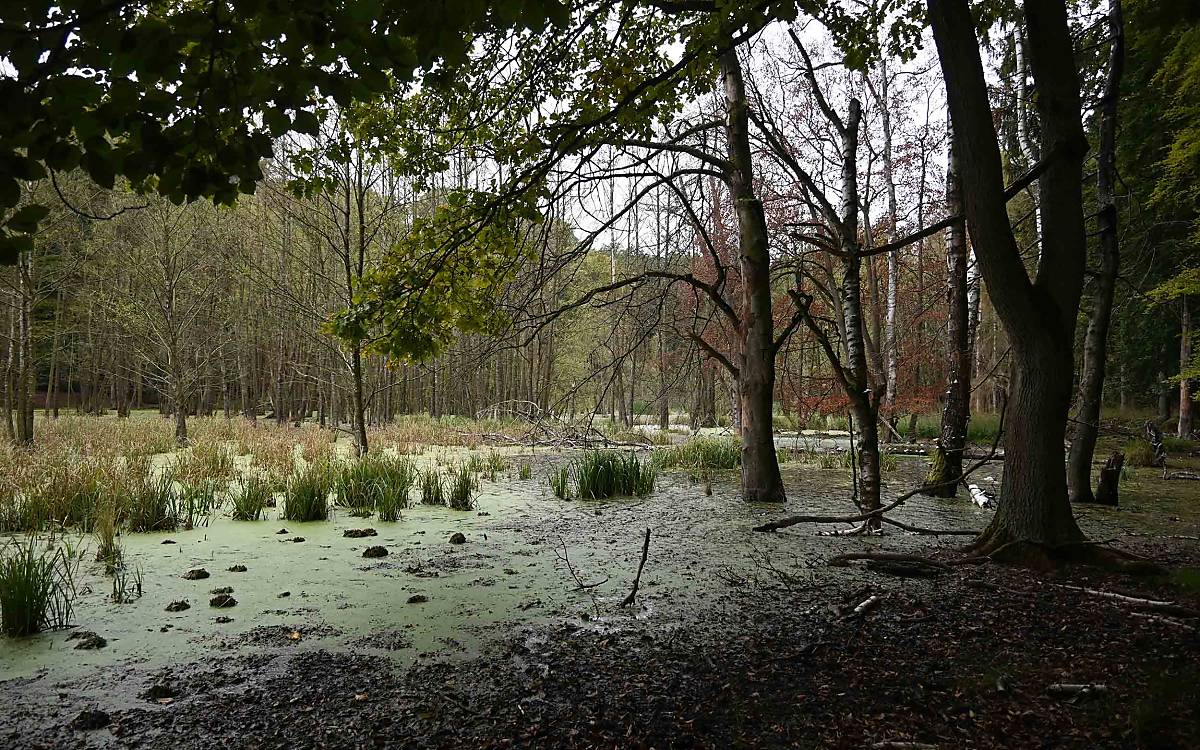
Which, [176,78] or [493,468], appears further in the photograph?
[493,468]

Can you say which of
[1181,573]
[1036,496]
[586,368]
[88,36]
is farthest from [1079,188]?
[586,368]

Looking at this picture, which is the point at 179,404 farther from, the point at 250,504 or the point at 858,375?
the point at 858,375

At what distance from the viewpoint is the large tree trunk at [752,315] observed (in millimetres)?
5973

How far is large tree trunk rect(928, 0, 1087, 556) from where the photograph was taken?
3.35 metres

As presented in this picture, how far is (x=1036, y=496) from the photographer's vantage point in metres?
3.49

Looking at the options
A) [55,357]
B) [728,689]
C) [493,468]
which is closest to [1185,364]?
[493,468]

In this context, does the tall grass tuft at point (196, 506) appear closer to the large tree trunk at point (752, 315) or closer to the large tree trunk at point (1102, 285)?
the large tree trunk at point (752, 315)

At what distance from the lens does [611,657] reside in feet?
8.28

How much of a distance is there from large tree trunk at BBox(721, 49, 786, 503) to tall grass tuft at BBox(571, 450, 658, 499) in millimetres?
1297

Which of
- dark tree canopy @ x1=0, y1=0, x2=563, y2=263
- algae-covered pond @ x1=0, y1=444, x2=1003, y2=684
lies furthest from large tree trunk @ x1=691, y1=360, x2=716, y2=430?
dark tree canopy @ x1=0, y1=0, x2=563, y2=263

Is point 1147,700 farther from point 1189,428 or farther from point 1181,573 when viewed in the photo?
point 1189,428

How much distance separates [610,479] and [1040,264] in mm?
4440

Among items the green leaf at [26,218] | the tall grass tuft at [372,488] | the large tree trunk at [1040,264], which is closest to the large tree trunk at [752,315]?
the large tree trunk at [1040,264]

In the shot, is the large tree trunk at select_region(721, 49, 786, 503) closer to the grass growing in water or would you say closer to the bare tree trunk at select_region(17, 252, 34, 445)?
the grass growing in water
